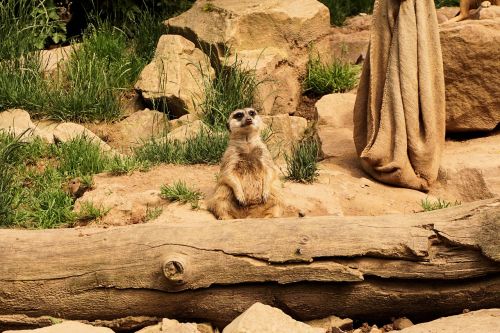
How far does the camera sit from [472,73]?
294 inches

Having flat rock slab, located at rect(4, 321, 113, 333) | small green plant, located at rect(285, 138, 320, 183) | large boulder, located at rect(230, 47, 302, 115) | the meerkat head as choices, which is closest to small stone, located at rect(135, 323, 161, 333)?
flat rock slab, located at rect(4, 321, 113, 333)

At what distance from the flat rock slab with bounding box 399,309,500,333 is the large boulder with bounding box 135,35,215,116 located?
4485 millimetres

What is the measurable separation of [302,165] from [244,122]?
69cm

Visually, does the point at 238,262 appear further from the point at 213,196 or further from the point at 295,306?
the point at 213,196

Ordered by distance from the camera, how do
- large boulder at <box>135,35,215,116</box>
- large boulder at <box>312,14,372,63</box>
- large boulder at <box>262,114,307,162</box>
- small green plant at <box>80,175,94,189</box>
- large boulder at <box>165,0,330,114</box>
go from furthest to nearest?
large boulder at <box>312,14,372,63</box> < large boulder at <box>165,0,330,114</box> < large boulder at <box>135,35,215,116</box> < large boulder at <box>262,114,307,162</box> < small green plant at <box>80,175,94,189</box>

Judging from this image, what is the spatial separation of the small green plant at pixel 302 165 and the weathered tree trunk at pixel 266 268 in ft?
6.92

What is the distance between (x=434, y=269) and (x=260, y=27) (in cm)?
507

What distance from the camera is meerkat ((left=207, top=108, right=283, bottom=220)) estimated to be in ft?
20.9

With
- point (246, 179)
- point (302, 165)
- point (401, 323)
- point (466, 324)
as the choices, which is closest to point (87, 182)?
point (246, 179)

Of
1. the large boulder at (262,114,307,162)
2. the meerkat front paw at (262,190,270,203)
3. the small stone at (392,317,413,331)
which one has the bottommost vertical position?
the large boulder at (262,114,307,162)

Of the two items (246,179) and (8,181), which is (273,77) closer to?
(246,179)

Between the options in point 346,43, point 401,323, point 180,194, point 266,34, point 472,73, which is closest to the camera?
point 401,323

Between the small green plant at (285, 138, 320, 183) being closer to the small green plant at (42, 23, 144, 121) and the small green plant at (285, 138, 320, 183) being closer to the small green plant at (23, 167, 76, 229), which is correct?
A: the small green plant at (23, 167, 76, 229)

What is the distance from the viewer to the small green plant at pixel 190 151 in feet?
24.4
